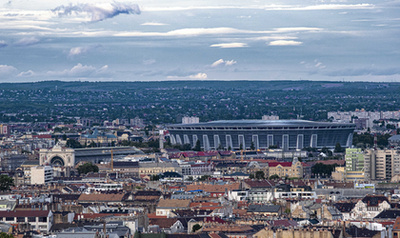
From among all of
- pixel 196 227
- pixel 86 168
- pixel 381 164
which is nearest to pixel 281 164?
pixel 381 164

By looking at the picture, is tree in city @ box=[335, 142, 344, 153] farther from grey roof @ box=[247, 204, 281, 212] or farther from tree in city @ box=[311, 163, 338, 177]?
grey roof @ box=[247, 204, 281, 212]

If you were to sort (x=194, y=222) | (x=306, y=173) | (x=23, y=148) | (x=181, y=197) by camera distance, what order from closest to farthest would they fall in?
(x=194, y=222) → (x=181, y=197) → (x=306, y=173) → (x=23, y=148)

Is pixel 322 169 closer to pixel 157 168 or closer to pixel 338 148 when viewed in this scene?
pixel 157 168

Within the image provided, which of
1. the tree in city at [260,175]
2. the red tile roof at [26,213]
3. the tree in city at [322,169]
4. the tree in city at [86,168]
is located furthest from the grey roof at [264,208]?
the tree in city at [86,168]

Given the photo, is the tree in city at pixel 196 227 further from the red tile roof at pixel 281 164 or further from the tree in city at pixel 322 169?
the red tile roof at pixel 281 164

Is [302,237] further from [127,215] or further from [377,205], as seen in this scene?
[377,205]

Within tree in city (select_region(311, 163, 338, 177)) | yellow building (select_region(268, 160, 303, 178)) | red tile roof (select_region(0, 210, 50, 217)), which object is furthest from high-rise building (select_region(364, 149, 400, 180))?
red tile roof (select_region(0, 210, 50, 217))

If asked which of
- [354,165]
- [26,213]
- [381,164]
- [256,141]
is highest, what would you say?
[26,213]

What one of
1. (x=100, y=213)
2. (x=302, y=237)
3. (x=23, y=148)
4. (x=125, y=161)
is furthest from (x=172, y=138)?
(x=302, y=237)

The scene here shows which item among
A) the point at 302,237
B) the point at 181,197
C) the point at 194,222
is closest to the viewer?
the point at 302,237
